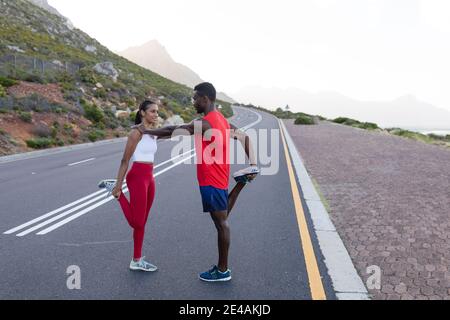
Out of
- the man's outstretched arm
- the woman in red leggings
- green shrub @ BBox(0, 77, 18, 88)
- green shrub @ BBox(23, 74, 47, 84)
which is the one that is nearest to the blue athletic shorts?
the man's outstretched arm

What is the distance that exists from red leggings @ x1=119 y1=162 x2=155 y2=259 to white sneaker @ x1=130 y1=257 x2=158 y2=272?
0.22 feet

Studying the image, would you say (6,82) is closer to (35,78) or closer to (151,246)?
(35,78)

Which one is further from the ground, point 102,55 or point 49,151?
point 102,55

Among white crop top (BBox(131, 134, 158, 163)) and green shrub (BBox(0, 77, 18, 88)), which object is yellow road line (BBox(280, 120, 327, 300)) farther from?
green shrub (BBox(0, 77, 18, 88))

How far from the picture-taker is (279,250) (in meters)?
5.30

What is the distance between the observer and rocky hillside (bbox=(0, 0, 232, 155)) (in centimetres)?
2175

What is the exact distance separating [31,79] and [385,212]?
1200 inches

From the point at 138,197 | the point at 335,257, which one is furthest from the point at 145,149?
the point at 335,257

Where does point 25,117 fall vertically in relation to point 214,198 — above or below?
above

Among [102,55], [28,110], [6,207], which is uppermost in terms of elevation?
[102,55]

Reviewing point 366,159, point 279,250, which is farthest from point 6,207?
point 366,159

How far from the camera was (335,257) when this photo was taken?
4953 millimetres

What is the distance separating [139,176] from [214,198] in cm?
92
